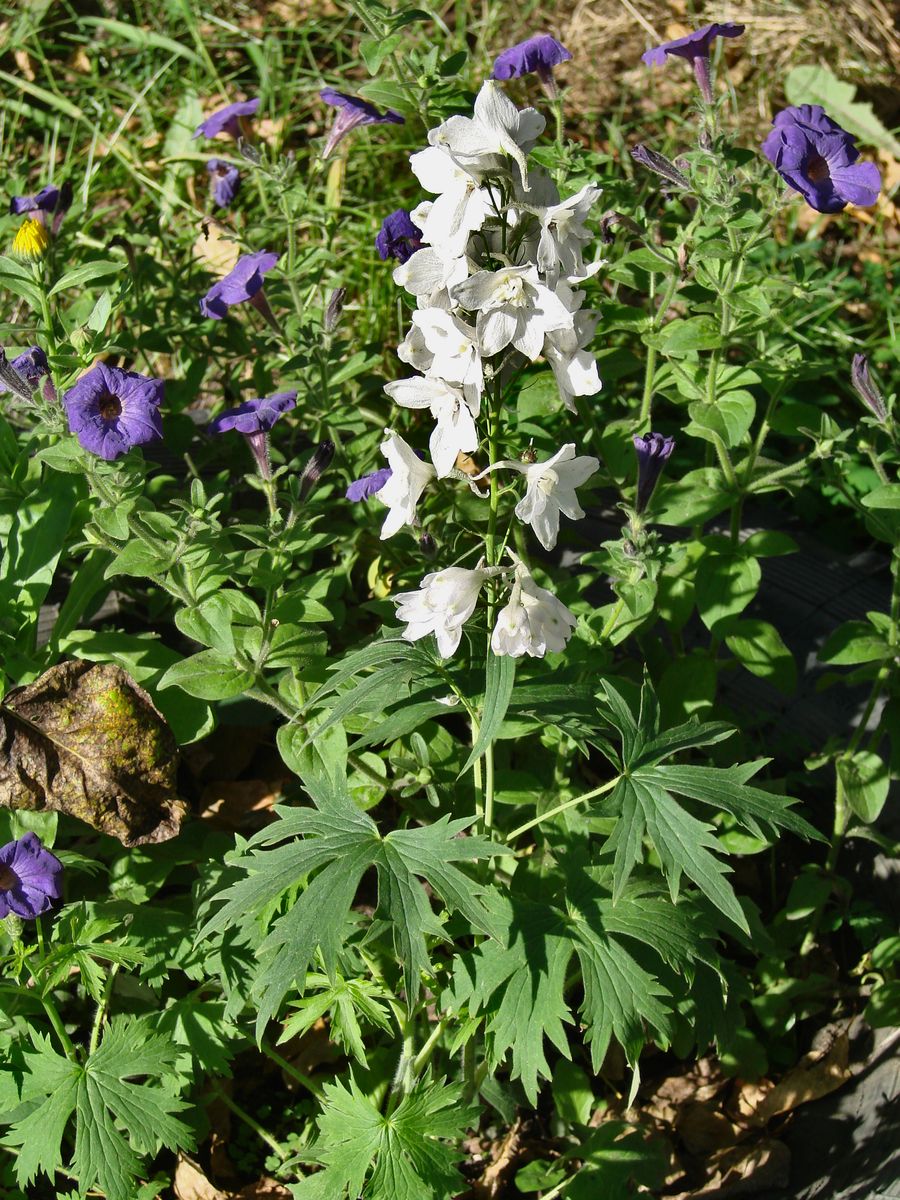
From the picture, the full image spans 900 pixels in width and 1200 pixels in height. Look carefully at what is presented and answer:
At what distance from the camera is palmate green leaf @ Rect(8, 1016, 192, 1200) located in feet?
5.63

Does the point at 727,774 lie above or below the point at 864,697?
above

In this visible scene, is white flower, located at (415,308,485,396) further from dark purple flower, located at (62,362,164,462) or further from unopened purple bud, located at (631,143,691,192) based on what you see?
unopened purple bud, located at (631,143,691,192)

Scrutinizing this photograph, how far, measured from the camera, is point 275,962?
1.53 meters

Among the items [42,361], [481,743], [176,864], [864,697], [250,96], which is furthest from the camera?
[250,96]

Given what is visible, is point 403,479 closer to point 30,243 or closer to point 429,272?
point 429,272

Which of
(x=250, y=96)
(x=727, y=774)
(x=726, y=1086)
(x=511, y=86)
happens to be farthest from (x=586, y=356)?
(x=250, y=96)

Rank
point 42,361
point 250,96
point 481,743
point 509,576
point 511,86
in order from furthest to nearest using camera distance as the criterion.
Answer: point 250,96 → point 511,86 → point 42,361 → point 509,576 → point 481,743

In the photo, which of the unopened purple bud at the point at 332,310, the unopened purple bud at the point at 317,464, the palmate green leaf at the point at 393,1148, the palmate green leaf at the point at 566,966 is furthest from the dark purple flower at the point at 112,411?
the palmate green leaf at the point at 393,1148

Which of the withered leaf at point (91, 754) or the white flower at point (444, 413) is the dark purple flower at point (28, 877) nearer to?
the withered leaf at point (91, 754)

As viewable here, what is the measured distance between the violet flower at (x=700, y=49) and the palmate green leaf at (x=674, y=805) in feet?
3.90

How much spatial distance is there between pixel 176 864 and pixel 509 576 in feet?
3.55

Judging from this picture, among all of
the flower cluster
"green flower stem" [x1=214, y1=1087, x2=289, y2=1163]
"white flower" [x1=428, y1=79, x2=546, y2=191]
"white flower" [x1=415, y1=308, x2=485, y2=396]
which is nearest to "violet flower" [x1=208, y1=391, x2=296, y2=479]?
the flower cluster

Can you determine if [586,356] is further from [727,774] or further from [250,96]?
[250,96]

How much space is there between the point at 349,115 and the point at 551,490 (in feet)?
4.47
